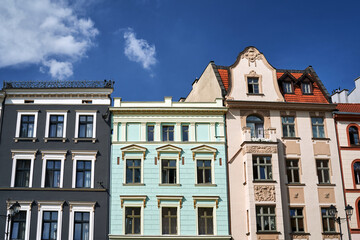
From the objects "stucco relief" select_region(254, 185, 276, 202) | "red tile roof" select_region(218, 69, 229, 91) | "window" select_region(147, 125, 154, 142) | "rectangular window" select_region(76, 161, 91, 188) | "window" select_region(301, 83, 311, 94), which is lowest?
"stucco relief" select_region(254, 185, 276, 202)

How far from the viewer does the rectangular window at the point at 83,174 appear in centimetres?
3328

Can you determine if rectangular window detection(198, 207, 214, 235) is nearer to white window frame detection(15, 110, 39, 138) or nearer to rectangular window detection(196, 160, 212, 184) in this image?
rectangular window detection(196, 160, 212, 184)

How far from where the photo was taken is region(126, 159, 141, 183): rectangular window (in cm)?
3362

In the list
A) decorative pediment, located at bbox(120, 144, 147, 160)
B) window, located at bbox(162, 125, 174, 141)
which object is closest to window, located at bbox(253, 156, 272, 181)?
window, located at bbox(162, 125, 174, 141)

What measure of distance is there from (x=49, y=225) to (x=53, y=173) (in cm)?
373

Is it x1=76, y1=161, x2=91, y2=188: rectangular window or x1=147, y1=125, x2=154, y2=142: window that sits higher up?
x1=147, y1=125, x2=154, y2=142: window

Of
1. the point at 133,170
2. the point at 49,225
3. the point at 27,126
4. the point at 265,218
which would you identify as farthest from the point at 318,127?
the point at 27,126

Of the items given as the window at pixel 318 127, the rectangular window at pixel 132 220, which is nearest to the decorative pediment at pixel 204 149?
the rectangular window at pixel 132 220

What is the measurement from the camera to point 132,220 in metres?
32.6

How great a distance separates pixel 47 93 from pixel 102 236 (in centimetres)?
1161

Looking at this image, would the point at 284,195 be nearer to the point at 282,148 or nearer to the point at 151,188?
the point at 282,148


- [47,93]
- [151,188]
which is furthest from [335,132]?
[47,93]

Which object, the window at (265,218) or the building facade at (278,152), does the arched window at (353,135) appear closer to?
the building facade at (278,152)

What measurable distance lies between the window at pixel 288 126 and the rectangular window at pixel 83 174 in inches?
596
